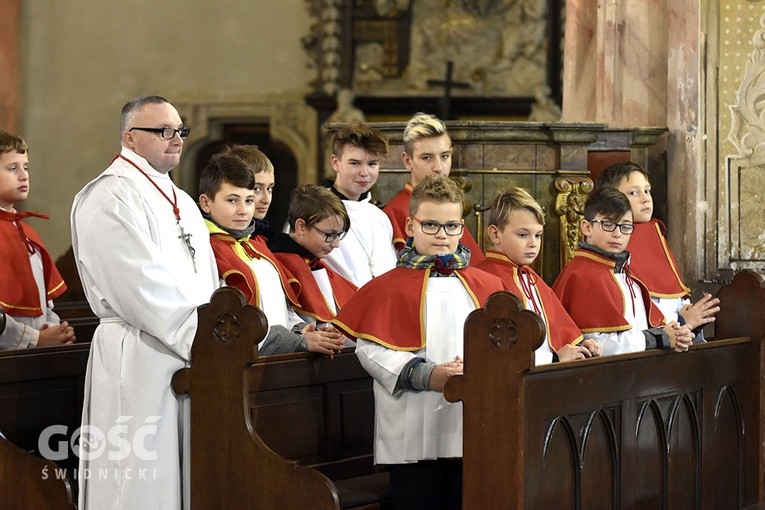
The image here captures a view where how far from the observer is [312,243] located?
5043mm

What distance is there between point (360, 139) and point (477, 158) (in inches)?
42.1

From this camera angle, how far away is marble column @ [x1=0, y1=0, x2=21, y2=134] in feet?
36.9

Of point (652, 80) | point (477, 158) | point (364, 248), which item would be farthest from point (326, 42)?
point (364, 248)

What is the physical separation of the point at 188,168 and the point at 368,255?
20.9 feet

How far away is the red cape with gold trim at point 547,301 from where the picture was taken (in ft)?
14.7

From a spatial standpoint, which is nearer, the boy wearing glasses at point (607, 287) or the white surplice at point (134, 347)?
the white surplice at point (134, 347)

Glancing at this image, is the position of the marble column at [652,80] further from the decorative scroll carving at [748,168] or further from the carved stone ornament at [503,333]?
the carved stone ornament at [503,333]

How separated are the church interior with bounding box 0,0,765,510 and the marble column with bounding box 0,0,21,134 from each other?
0.07 ft

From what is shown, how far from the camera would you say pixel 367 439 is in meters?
4.73

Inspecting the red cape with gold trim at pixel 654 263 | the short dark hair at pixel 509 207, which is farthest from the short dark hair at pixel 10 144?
the red cape with gold trim at pixel 654 263

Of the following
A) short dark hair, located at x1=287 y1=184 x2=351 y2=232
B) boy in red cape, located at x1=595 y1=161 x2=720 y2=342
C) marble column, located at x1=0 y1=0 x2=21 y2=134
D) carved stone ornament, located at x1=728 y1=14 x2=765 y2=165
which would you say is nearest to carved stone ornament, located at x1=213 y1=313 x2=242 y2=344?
short dark hair, located at x1=287 y1=184 x2=351 y2=232

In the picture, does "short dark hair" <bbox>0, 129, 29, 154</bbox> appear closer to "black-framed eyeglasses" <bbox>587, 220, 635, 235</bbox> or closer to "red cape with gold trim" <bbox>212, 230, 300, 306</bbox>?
"red cape with gold trim" <bbox>212, 230, 300, 306</bbox>

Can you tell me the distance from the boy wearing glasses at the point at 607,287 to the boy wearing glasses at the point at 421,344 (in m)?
0.76

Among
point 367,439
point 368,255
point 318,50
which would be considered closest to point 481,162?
point 368,255
